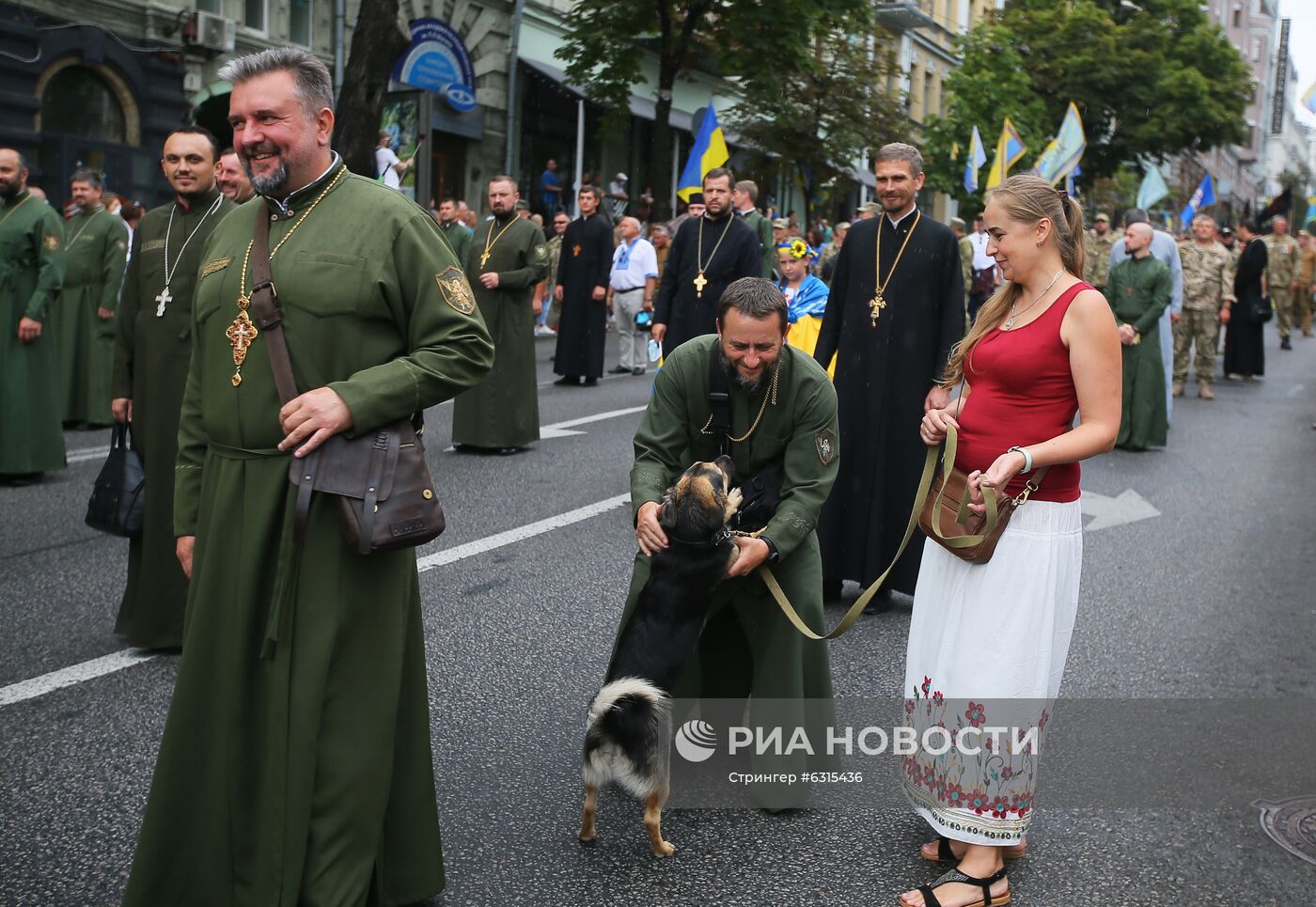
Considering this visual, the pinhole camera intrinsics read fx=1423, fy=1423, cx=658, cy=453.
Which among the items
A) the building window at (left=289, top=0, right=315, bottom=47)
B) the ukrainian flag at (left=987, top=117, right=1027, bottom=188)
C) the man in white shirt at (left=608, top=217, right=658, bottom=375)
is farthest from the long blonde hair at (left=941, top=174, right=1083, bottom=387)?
the building window at (left=289, top=0, right=315, bottom=47)

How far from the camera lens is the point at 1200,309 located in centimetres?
1688

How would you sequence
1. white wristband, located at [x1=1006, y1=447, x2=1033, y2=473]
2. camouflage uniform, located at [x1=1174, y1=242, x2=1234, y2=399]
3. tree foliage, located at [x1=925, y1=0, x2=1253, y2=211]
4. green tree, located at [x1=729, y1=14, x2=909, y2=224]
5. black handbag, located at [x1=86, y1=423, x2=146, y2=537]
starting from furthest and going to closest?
tree foliage, located at [x1=925, y1=0, x2=1253, y2=211] → green tree, located at [x1=729, y1=14, x2=909, y2=224] → camouflage uniform, located at [x1=1174, y1=242, x2=1234, y2=399] → black handbag, located at [x1=86, y1=423, x2=146, y2=537] → white wristband, located at [x1=1006, y1=447, x2=1033, y2=473]

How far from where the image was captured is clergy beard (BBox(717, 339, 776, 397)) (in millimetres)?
4281

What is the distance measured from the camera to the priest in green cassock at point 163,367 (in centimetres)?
554

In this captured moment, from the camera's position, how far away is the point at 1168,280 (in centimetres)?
1219

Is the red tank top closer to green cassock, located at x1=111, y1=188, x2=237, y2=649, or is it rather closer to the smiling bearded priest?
the smiling bearded priest

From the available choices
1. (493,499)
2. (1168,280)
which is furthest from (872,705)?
(1168,280)

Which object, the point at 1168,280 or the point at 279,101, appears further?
the point at 1168,280

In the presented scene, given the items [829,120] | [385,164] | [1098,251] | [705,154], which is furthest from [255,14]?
[829,120]

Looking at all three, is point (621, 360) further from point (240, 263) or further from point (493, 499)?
point (240, 263)

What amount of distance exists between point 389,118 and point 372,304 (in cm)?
1745

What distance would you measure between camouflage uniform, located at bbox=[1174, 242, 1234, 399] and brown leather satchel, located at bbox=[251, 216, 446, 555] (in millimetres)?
15241

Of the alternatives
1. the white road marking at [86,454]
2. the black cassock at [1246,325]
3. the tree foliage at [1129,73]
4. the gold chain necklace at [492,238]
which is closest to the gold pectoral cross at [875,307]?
the gold chain necklace at [492,238]

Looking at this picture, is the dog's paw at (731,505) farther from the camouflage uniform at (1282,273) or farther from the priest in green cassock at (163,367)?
the camouflage uniform at (1282,273)
